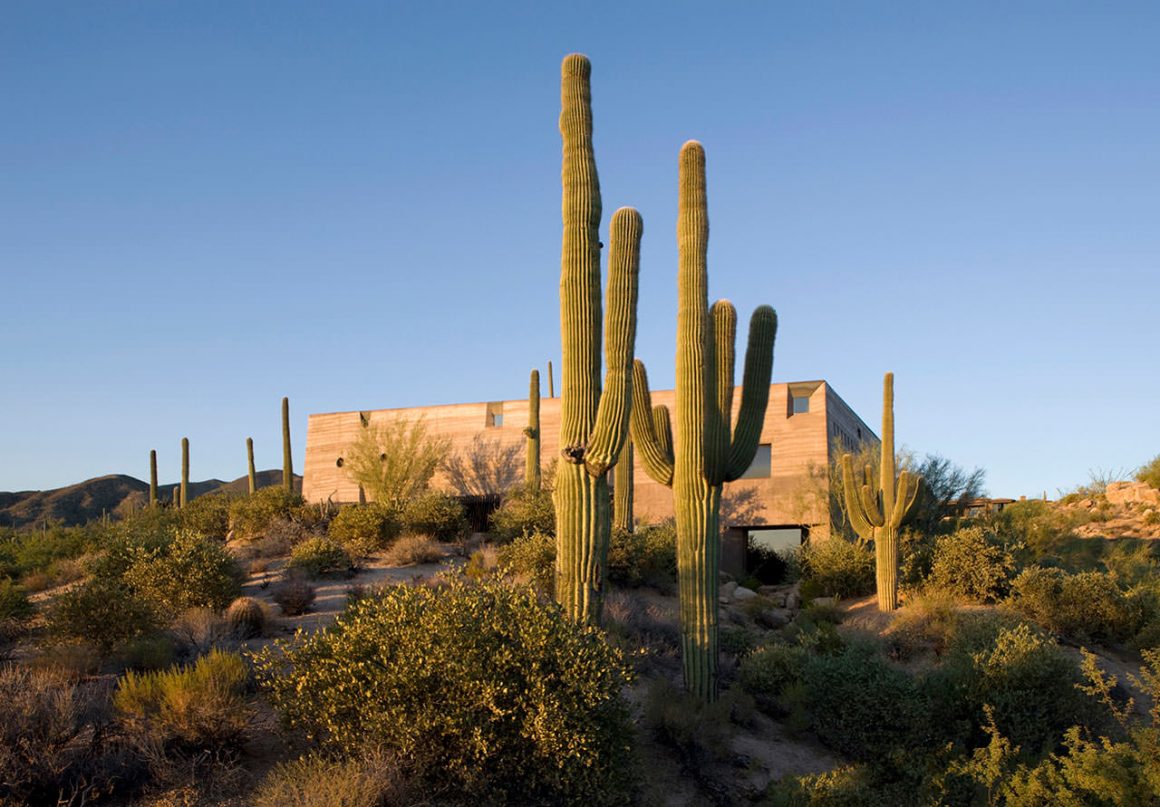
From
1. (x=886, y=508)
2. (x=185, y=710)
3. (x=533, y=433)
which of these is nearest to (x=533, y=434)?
(x=533, y=433)

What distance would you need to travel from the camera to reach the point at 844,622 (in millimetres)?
18859

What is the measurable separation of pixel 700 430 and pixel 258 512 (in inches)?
637

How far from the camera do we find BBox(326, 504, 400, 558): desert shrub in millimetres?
21359

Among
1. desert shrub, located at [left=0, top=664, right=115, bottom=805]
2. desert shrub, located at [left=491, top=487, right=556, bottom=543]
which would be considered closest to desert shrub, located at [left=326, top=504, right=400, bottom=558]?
desert shrub, located at [left=491, top=487, right=556, bottom=543]

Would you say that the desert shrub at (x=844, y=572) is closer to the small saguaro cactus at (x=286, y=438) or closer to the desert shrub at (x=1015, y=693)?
the desert shrub at (x=1015, y=693)

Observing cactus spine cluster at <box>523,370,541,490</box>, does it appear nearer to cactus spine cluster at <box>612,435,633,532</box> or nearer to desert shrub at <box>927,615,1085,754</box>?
cactus spine cluster at <box>612,435,633,532</box>

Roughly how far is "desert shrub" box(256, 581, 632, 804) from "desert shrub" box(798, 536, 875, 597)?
13.7 metres

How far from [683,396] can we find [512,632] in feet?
16.3

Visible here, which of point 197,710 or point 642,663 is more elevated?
point 197,710

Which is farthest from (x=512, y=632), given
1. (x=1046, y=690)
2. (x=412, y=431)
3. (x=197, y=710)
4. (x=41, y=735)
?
(x=412, y=431)

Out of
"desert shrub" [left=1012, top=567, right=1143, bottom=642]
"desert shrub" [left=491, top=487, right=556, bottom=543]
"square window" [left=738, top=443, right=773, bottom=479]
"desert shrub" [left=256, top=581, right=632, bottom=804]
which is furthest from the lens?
"square window" [left=738, top=443, right=773, bottom=479]

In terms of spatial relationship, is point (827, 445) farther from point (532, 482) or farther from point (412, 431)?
point (412, 431)

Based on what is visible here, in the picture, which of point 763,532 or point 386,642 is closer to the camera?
point 386,642

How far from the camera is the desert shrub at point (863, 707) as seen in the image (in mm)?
11508
